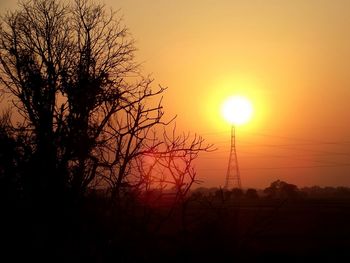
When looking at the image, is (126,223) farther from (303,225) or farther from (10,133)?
(303,225)

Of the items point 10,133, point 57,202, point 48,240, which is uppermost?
point 10,133

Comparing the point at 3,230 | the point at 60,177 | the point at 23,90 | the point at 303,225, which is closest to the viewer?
the point at 3,230

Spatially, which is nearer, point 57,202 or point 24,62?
point 57,202

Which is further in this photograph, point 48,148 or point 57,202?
point 48,148

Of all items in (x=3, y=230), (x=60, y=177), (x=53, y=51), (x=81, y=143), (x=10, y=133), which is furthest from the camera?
(x=53, y=51)

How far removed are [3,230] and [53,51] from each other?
1515 centimetres

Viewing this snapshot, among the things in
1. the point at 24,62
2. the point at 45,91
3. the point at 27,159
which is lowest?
the point at 27,159

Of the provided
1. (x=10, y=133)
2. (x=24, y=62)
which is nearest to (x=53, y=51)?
(x=24, y=62)

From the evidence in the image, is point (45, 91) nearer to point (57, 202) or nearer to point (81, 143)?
point (81, 143)

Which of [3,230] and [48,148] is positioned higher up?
[48,148]

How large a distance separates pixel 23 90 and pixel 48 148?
387 inches

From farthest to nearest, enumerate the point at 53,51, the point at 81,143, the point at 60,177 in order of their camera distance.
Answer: the point at 53,51
the point at 81,143
the point at 60,177


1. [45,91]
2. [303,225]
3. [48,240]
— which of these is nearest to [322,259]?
[45,91]

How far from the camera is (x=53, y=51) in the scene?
77.7 feet
